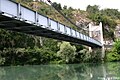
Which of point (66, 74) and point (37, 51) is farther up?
point (37, 51)

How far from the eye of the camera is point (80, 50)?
170 ft

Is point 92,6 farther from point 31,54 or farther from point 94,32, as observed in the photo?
point 31,54

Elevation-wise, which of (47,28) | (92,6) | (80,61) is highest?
(92,6)

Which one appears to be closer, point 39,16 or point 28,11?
point 28,11

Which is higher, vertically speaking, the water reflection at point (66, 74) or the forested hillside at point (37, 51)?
the forested hillside at point (37, 51)

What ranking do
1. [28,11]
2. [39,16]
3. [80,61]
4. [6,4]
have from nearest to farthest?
[6,4] → [28,11] → [39,16] → [80,61]

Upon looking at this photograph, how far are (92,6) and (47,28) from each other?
8418cm

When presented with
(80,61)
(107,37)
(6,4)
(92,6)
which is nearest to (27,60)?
(80,61)

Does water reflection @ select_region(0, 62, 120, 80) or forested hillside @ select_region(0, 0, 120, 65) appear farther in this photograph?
forested hillside @ select_region(0, 0, 120, 65)

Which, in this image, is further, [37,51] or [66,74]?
[37,51]

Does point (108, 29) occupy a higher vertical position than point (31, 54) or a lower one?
higher

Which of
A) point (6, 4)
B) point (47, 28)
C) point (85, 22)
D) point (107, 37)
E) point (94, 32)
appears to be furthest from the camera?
point (85, 22)

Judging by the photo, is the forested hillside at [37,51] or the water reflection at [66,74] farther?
the forested hillside at [37,51]

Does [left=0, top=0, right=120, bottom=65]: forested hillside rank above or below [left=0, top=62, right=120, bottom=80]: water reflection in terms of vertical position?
above
